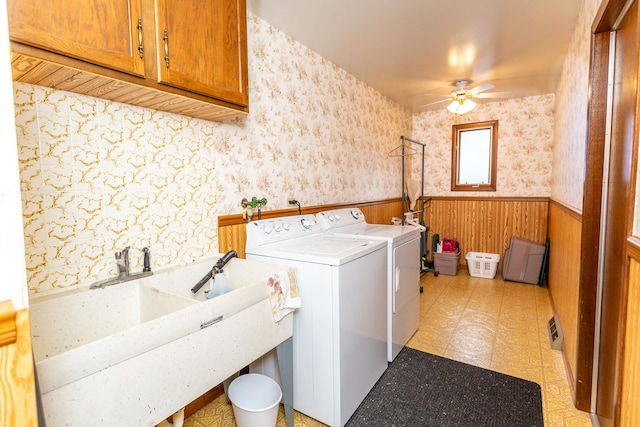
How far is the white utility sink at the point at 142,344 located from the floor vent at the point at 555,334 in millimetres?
2131

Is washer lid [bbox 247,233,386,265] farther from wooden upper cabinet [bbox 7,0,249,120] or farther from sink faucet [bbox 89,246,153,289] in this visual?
wooden upper cabinet [bbox 7,0,249,120]

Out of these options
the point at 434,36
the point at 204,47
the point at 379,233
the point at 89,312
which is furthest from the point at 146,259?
the point at 434,36

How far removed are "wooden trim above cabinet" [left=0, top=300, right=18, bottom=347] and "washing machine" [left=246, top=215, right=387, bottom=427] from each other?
3.84 ft

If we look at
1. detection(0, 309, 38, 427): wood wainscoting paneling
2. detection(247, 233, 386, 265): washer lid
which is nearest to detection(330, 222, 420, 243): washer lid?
detection(247, 233, 386, 265): washer lid

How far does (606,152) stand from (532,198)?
298 cm

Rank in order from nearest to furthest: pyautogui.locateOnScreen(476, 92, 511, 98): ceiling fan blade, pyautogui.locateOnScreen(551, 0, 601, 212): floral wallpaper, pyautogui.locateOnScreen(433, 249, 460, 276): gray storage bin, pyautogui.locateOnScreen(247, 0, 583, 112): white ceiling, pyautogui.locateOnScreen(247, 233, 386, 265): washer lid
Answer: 1. pyautogui.locateOnScreen(247, 233, 386, 265): washer lid
2. pyautogui.locateOnScreen(551, 0, 601, 212): floral wallpaper
3. pyautogui.locateOnScreen(247, 0, 583, 112): white ceiling
4. pyautogui.locateOnScreen(476, 92, 511, 98): ceiling fan blade
5. pyautogui.locateOnScreen(433, 249, 460, 276): gray storage bin

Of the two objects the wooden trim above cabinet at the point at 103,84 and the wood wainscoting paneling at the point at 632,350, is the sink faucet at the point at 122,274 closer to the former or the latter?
the wooden trim above cabinet at the point at 103,84

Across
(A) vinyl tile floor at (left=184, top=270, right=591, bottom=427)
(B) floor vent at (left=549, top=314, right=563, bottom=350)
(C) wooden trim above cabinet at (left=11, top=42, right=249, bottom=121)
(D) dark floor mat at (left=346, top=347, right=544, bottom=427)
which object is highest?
(C) wooden trim above cabinet at (left=11, top=42, right=249, bottom=121)

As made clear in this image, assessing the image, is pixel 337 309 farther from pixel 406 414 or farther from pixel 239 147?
pixel 239 147

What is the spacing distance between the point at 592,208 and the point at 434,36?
1.64 meters

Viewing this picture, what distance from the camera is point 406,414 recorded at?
1750 mm

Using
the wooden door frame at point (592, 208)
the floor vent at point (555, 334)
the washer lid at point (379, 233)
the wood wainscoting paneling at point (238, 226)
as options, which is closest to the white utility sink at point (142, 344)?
the wood wainscoting paneling at point (238, 226)

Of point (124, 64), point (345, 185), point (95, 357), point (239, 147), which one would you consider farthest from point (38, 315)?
point (345, 185)

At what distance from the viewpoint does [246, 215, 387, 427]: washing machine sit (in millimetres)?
1624
